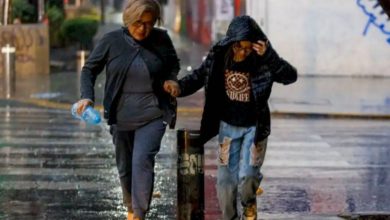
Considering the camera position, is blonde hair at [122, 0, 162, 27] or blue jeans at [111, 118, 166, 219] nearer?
blonde hair at [122, 0, 162, 27]

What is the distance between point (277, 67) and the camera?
7.09 metres

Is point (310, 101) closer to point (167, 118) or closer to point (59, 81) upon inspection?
point (59, 81)

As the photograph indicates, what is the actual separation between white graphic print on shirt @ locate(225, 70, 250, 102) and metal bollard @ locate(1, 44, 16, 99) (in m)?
12.9

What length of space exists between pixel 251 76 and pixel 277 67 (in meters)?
0.21

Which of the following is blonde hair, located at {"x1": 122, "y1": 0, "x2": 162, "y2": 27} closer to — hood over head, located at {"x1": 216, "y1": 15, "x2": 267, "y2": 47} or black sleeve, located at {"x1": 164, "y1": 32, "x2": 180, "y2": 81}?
black sleeve, located at {"x1": 164, "y1": 32, "x2": 180, "y2": 81}

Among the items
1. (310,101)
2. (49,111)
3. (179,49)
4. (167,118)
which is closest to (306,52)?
(310,101)

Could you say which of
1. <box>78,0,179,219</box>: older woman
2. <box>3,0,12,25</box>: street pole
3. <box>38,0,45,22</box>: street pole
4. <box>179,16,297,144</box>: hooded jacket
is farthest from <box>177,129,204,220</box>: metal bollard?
<box>38,0,45,22</box>: street pole

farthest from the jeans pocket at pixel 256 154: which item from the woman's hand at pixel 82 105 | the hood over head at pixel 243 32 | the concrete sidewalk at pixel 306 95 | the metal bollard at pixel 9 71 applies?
the metal bollard at pixel 9 71

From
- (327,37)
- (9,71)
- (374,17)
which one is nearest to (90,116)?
(9,71)

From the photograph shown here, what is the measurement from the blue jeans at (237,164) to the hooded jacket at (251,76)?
0.09 metres

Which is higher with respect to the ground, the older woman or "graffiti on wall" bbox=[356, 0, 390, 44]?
the older woman

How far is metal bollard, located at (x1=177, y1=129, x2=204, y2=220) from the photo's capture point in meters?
7.32

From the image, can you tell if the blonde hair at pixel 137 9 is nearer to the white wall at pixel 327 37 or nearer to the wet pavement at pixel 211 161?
the wet pavement at pixel 211 161

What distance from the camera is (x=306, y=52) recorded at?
24.1 m
